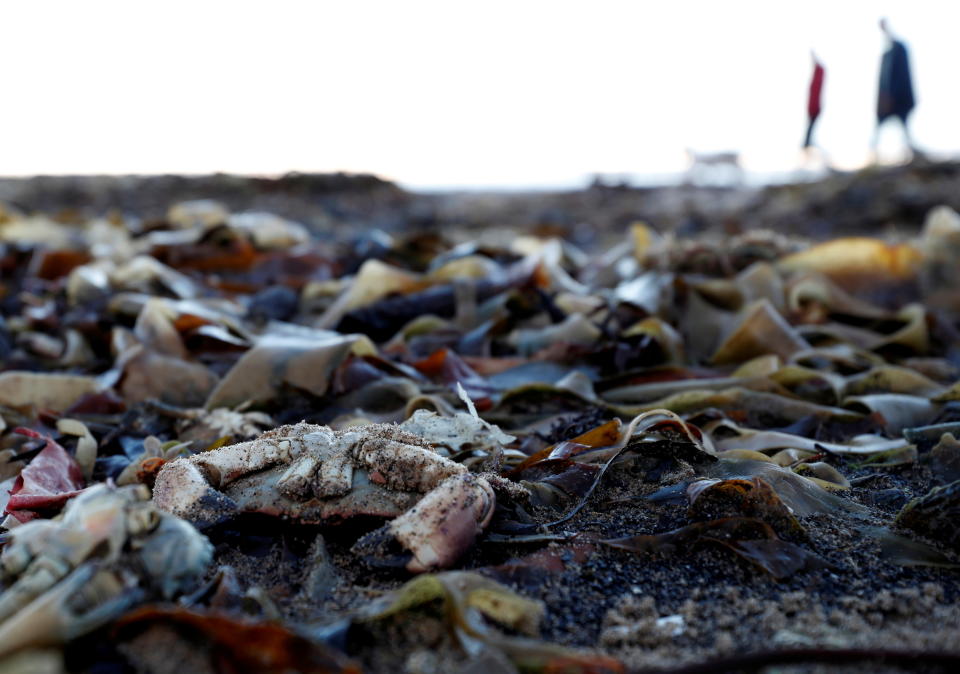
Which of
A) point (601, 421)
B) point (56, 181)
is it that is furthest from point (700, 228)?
point (56, 181)

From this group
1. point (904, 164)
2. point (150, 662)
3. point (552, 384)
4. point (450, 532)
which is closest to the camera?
point (150, 662)

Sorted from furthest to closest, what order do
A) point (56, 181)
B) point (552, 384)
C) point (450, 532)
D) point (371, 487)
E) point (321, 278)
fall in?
point (56, 181) → point (321, 278) → point (552, 384) → point (371, 487) → point (450, 532)

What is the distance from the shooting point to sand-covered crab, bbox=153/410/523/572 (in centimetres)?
108

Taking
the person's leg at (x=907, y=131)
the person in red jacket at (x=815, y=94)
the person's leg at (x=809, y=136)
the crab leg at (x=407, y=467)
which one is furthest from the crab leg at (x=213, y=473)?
the person's leg at (x=907, y=131)

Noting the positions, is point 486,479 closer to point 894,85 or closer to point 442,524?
point 442,524

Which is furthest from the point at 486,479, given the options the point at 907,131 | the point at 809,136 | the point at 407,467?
the point at 907,131

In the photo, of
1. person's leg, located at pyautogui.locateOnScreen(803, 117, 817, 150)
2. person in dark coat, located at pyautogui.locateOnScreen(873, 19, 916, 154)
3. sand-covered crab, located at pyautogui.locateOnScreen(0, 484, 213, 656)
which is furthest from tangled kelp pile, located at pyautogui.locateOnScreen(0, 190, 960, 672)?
person in dark coat, located at pyautogui.locateOnScreen(873, 19, 916, 154)

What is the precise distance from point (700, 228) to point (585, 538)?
19.3 feet

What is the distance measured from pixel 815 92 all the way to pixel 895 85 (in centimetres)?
116

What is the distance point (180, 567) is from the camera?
92 centimetres

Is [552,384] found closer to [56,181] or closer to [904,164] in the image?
[904,164]

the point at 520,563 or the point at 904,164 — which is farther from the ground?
the point at 904,164

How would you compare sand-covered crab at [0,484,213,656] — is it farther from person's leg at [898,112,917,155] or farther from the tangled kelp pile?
person's leg at [898,112,917,155]

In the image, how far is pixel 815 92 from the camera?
7281mm
